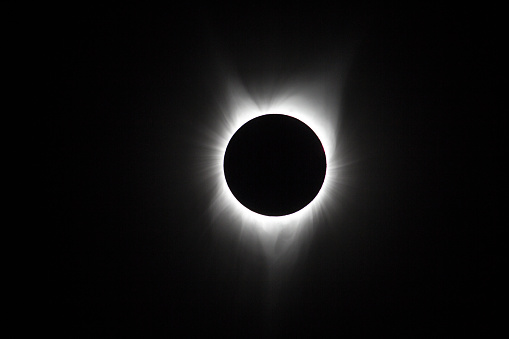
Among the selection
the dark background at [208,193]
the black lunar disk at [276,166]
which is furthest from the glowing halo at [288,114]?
the black lunar disk at [276,166]

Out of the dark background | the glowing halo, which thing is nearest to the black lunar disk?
the glowing halo

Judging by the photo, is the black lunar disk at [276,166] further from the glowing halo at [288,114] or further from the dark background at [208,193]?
the dark background at [208,193]

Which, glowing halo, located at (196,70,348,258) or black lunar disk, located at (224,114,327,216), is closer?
black lunar disk, located at (224,114,327,216)

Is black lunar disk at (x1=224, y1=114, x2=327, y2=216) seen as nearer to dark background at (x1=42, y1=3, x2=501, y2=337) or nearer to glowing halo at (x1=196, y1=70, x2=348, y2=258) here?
glowing halo at (x1=196, y1=70, x2=348, y2=258)

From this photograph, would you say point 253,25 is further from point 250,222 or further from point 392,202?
point 392,202

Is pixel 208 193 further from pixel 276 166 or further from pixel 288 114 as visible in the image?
pixel 288 114

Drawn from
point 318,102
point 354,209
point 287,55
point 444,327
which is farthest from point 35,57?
point 444,327

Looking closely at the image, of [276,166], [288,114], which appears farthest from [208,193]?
[288,114]
